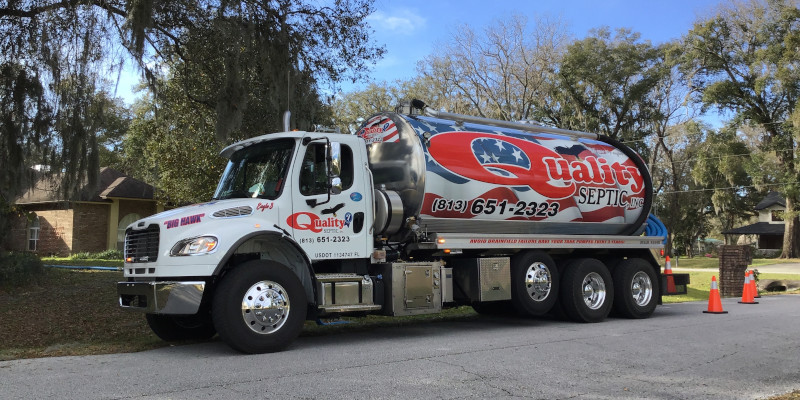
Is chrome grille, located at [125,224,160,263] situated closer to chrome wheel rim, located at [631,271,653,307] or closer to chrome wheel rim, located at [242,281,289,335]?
chrome wheel rim, located at [242,281,289,335]

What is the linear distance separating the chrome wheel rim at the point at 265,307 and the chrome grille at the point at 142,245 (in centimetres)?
119

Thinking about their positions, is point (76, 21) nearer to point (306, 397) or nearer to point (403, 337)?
point (403, 337)

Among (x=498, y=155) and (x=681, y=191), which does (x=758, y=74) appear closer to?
(x=681, y=191)

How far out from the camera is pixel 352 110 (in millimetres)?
48062

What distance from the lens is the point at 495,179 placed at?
10094mm

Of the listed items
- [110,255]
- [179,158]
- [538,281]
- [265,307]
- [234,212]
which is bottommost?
[265,307]

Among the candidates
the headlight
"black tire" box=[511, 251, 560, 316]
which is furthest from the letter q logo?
"black tire" box=[511, 251, 560, 316]

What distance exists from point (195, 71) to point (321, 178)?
778 centimetres

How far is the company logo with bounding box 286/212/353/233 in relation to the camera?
26.1 feet

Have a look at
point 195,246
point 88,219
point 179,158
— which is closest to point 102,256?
point 88,219

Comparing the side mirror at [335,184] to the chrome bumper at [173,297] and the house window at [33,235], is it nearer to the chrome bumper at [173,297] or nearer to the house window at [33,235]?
the chrome bumper at [173,297]

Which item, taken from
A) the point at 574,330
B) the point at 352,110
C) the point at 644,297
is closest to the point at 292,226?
the point at 574,330

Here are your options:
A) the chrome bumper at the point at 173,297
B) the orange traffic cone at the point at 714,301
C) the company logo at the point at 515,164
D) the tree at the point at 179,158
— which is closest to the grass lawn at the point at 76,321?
the chrome bumper at the point at 173,297

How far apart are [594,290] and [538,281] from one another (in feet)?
4.67
